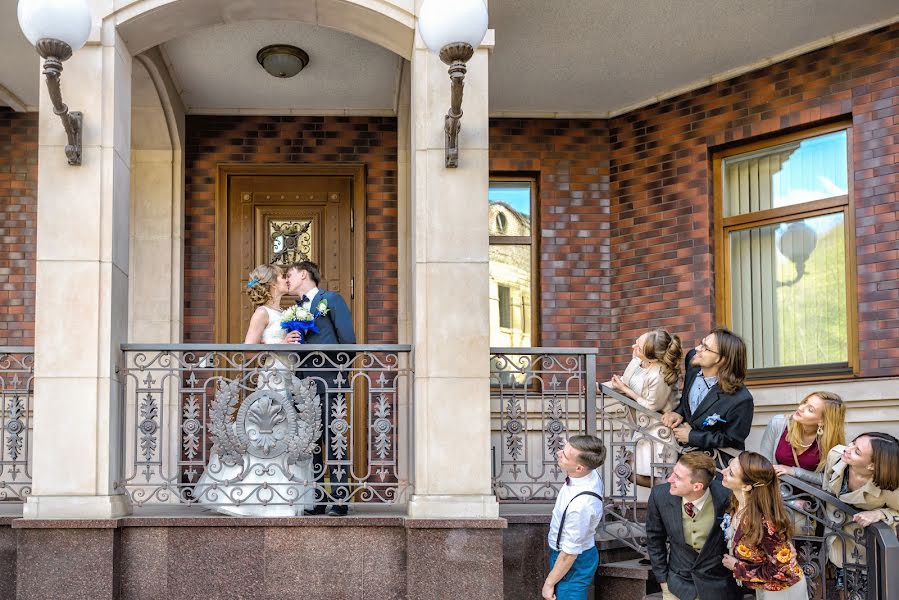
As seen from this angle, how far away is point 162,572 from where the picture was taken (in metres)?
6.96

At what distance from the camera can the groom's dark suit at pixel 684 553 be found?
611 centimetres

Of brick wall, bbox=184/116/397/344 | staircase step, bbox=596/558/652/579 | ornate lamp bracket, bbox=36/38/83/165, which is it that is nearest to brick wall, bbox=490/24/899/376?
brick wall, bbox=184/116/397/344

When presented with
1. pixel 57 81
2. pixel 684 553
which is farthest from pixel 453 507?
pixel 57 81

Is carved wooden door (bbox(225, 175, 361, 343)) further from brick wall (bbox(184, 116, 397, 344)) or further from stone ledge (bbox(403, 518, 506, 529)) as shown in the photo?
stone ledge (bbox(403, 518, 506, 529))

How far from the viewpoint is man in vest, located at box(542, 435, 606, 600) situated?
21.0ft

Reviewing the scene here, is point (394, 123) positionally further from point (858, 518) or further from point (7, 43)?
point (858, 518)

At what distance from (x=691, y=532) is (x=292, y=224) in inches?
233

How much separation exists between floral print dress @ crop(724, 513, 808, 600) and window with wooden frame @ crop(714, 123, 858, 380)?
11.4 feet

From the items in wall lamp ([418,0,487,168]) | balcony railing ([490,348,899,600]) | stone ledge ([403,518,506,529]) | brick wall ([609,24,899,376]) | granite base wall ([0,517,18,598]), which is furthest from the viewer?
brick wall ([609,24,899,376])

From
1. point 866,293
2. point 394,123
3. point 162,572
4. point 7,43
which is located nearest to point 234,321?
point 394,123

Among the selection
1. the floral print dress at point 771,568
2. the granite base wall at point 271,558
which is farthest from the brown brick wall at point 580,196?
the floral print dress at point 771,568

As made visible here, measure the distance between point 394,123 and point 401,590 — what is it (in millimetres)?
5369

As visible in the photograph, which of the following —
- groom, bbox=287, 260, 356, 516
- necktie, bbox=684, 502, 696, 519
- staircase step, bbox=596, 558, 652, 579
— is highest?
groom, bbox=287, 260, 356, 516

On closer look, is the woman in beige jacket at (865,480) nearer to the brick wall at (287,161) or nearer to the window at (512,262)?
the window at (512,262)
